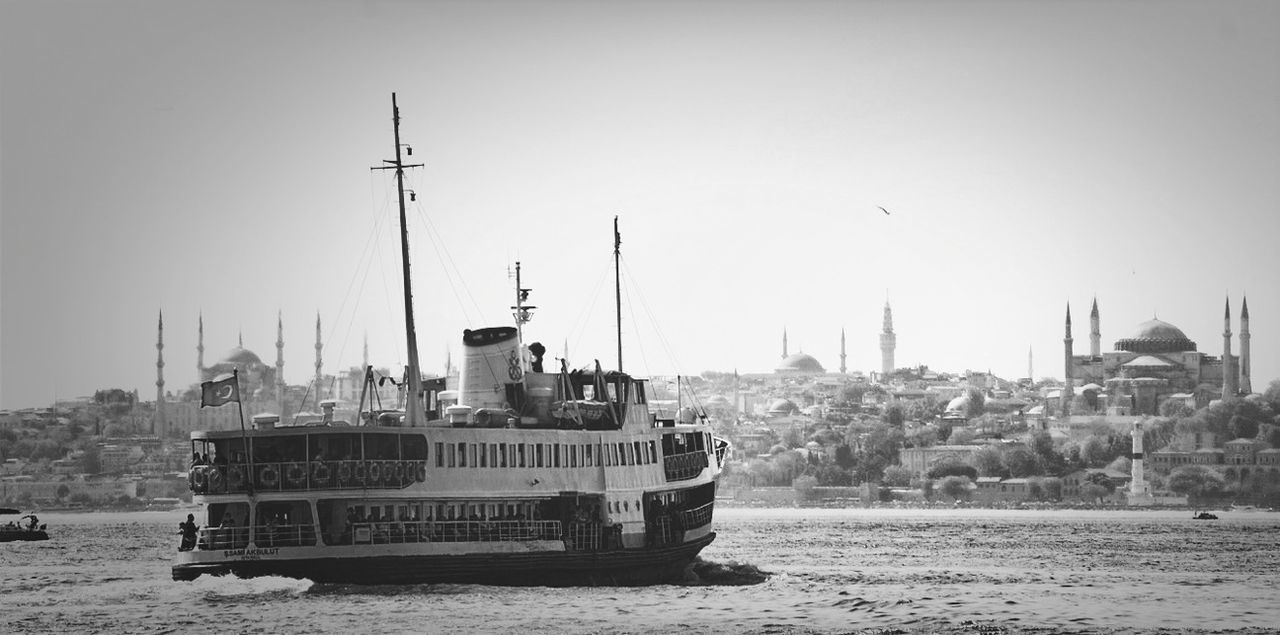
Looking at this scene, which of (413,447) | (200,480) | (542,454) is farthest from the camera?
(542,454)

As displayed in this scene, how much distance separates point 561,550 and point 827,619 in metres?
6.83

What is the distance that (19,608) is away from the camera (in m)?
44.4

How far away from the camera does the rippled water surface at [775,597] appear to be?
39438 millimetres

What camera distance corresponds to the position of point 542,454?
44656 millimetres

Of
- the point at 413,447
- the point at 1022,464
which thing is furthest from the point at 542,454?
the point at 1022,464

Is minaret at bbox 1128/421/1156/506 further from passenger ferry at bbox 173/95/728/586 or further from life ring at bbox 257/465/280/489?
life ring at bbox 257/465/280/489

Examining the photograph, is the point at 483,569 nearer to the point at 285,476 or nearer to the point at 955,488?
the point at 285,476

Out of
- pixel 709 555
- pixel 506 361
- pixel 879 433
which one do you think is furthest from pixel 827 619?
pixel 879 433

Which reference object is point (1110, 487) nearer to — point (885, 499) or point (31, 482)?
point (885, 499)

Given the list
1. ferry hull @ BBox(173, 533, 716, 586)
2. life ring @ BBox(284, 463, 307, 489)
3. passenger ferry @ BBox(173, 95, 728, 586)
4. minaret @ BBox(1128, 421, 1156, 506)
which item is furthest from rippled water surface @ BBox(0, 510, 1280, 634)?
minaret @ BBox(1128, 421, 1156, 506)

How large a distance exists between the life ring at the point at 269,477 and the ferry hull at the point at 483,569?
1592mm

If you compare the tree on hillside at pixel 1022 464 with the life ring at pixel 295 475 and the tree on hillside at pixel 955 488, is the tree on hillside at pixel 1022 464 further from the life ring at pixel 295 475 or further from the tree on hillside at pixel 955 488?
the life ring at pixel 295 475

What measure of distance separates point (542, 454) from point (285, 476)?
6.86m

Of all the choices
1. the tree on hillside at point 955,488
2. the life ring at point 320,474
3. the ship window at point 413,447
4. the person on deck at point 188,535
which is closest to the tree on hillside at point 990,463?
the tree on hillside at point 955,488
